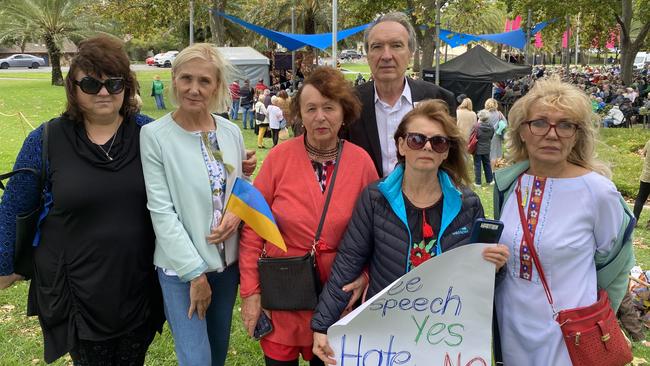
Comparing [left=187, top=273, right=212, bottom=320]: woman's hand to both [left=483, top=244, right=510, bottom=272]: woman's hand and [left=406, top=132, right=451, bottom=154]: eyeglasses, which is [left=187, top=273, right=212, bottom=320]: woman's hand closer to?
[left=406, top=132, right=451, bottom=154]: eyeglasses

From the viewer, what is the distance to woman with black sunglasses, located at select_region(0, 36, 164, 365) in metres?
2.24

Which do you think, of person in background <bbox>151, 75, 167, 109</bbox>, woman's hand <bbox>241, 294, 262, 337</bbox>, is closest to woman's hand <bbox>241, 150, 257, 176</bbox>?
woman's hand <bbox>241, 294, 262, 337</bbox>

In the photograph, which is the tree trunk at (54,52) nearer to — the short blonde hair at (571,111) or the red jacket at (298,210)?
the red jacket at (298,210)

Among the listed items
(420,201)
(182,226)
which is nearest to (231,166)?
(182,226)

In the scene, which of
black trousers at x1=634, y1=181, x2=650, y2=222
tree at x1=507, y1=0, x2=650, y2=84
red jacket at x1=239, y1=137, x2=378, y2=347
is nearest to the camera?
red jacket at x1=239, y1=137, x2=378, y2=347

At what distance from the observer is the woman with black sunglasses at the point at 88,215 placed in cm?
224

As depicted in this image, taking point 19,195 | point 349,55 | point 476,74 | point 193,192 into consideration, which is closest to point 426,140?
point 193,192

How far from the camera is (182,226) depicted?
7.61ft

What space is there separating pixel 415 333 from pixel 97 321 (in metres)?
1.39

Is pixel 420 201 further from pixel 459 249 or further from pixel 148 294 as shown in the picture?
pixel 148 294

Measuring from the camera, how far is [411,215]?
2.15m

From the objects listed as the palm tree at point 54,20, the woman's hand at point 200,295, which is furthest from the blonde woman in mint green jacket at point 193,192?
the palm tree at point 54,20

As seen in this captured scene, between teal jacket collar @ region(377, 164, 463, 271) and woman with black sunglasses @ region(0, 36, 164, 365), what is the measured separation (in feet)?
3.50

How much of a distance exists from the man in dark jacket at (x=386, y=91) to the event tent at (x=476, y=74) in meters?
17.0
